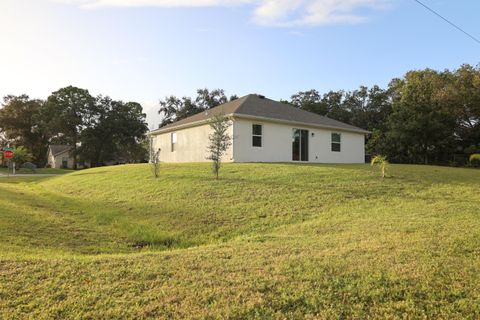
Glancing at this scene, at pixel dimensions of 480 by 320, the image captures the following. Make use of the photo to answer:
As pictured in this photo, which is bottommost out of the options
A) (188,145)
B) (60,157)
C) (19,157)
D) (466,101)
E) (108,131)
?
(19,157)

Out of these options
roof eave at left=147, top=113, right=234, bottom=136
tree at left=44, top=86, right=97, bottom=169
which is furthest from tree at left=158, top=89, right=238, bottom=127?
roof eave at left=147, top=113, right=234, bottom=136

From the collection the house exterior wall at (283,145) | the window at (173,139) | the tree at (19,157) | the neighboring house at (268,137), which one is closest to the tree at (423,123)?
the neighboring house at (268,137)

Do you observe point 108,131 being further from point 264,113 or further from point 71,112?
point 264,113

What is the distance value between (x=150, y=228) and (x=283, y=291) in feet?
18.0

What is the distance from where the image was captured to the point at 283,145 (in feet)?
66.6

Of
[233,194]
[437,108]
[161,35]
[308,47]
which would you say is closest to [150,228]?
[233,194]

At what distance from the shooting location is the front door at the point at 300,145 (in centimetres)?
2081

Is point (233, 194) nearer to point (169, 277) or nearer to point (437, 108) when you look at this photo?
point (169, 277)

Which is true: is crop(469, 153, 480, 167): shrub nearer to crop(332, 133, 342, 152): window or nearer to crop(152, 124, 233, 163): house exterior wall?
crop(332, 133, 342, 152): window

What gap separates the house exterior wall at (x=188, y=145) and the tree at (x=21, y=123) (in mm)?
39598

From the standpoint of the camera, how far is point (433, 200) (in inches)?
380

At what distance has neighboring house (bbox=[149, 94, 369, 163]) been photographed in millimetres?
18938

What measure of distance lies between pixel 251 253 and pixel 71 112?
47078 mm

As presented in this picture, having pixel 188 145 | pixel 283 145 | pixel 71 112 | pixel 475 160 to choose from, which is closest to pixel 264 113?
pixel 283 145
